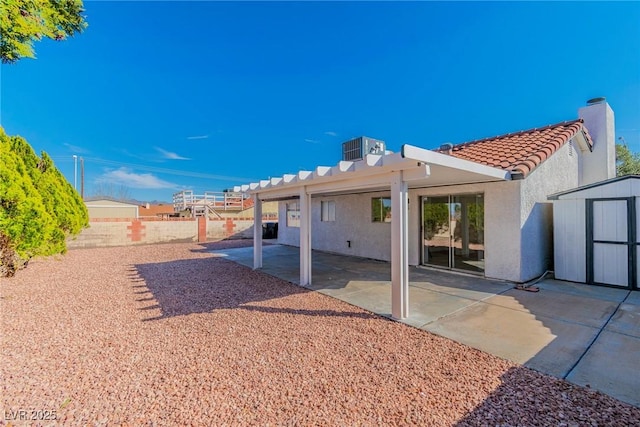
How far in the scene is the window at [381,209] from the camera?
35.3ft

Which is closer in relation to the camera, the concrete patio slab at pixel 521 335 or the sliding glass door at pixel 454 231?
the concrete patio slab at pixel 521 335

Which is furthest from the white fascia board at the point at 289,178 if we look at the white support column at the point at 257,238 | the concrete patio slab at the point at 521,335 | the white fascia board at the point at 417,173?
the concrete patio slab at the point at 521,335

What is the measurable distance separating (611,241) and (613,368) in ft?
17.1

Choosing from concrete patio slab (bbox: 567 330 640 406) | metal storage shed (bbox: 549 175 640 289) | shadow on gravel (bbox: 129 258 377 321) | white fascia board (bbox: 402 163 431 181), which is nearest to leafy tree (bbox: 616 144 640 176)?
metal storage shed (bbox: 549 175 640 289)

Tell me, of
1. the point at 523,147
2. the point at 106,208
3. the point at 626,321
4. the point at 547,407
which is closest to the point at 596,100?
the point at 523,147

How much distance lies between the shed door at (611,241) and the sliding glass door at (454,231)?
249cm

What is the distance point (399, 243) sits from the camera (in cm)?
496

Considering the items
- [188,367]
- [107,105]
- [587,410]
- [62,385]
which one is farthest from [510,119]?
[107,105]

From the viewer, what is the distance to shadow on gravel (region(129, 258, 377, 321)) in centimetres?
558

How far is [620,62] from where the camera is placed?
10.7 m

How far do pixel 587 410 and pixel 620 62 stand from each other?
1479 cm

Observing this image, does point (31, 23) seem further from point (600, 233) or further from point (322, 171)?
point (600, 233)

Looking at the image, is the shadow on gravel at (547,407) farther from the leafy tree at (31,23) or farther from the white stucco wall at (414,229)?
the leafy tree at (31,23)

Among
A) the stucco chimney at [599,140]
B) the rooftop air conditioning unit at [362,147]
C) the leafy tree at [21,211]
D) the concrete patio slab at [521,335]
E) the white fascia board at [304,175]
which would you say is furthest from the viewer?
the rooftop air conditioning unit at [362,147]
